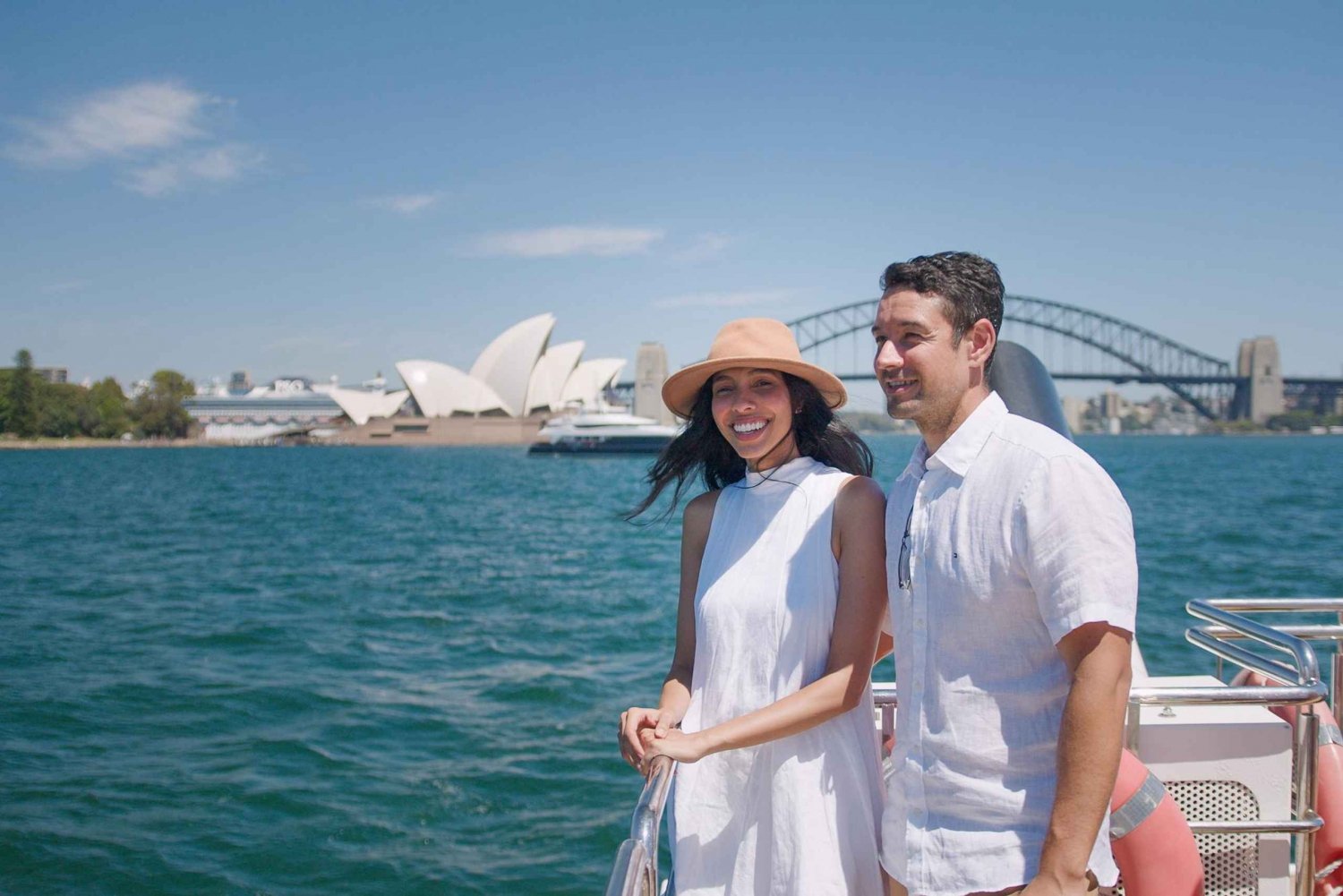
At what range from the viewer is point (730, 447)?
218cm

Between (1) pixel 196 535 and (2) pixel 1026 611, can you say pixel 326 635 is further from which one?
(1) pixel 196 535

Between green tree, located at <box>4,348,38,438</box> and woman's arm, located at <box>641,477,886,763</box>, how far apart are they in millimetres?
106171

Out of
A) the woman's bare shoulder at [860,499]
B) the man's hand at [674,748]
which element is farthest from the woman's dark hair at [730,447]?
the man's hand at [674,748]

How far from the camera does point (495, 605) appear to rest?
12.7 meters

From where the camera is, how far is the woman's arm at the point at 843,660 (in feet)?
5.65

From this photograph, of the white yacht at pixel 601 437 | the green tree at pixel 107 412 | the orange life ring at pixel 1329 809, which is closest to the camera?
the orange life ring at pixel 1329 809

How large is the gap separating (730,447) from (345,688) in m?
6.97

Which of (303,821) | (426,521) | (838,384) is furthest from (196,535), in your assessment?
(838,384)

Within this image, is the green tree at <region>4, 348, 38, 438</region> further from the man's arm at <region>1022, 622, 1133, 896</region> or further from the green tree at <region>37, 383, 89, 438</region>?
the man's arm at <region>1022, 622, 1133, 896</region>

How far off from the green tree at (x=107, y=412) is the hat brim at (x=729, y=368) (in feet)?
360

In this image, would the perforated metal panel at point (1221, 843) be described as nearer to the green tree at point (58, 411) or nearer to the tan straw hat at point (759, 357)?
the tan straw hat at point (759, 357)

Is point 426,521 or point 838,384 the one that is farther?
point 426,521

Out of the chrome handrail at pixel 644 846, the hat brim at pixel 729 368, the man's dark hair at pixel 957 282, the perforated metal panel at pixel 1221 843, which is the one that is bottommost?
the perforated metal panel at pixel 1221 843

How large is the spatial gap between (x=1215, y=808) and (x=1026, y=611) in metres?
1.01
